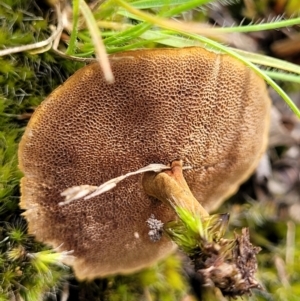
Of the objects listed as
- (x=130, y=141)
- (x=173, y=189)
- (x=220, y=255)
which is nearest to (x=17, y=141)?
(x=130, y=141)

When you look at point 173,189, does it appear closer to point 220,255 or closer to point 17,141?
point 220,255

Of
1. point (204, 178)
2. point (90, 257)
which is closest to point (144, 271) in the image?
point (90, 257)

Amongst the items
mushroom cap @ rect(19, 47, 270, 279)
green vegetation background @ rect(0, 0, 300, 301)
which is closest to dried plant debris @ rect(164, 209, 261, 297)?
mushroom cap @ rect(19, 47, 270, 279)

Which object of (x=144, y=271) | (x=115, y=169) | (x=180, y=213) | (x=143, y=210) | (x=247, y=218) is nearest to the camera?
(x=180, y=213)

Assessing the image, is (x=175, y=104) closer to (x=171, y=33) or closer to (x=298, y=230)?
(x=171, y=33)

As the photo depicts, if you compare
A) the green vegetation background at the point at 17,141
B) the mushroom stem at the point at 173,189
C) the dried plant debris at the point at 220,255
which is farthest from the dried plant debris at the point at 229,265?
the green vegetation background at the point at 17,141

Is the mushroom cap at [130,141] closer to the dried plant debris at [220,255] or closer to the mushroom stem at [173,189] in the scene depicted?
the mushroom stem at [173,189]

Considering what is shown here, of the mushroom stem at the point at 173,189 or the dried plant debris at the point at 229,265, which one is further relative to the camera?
the mushroom stem at the point at 173,189
